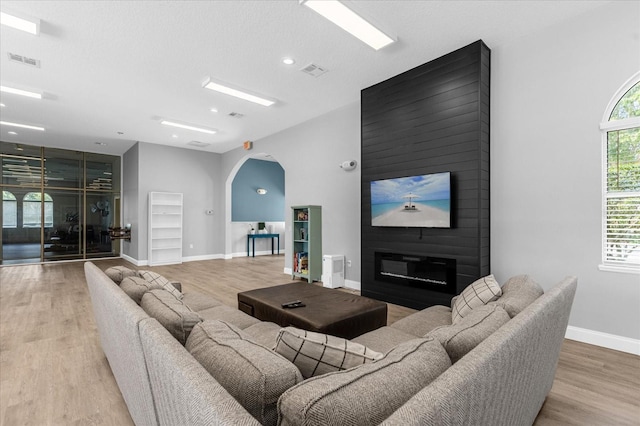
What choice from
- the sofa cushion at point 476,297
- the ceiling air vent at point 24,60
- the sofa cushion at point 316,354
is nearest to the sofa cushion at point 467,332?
the sofa cushion at point 316,354

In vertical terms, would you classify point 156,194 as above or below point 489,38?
below

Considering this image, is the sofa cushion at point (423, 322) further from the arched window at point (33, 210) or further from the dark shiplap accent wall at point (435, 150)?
the arched window at point (33, 210)

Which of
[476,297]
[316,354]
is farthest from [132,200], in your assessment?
[316,354]

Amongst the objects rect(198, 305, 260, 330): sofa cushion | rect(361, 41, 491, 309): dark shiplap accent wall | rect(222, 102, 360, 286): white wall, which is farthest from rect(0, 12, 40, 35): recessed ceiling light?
rect(222, 102, 360, 286): white wall

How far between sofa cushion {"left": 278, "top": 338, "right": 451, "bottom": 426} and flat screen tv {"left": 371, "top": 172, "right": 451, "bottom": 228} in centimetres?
291

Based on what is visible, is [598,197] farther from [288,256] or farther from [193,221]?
[193,221]

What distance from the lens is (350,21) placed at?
293 cm

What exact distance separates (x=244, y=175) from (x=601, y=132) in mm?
8386

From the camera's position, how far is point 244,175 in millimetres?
9625

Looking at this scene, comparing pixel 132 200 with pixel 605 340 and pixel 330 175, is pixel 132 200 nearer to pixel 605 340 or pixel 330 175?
pixel 330 175

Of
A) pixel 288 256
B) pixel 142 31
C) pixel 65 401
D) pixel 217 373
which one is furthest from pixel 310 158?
pixel 217 373

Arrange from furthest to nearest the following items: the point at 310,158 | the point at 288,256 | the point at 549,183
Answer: the point at 288,256 → the point at 310,158 → the point at 549,183

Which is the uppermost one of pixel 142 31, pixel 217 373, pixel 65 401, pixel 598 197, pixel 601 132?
pixel 142 31

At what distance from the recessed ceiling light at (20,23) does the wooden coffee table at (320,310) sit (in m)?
3.25
